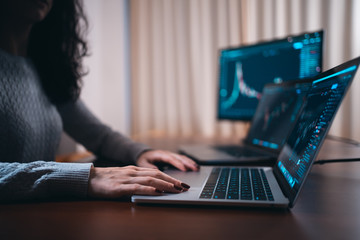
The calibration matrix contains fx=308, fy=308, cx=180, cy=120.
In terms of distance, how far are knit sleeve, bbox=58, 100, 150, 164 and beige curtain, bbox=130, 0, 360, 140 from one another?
3.91 feet

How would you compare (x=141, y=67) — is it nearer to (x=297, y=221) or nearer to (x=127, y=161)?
(x=127, y=161)

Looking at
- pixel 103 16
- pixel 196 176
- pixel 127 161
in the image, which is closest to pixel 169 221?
pixel 196 176

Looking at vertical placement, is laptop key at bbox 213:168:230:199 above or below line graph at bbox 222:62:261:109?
below

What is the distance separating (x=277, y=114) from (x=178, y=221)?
717mm

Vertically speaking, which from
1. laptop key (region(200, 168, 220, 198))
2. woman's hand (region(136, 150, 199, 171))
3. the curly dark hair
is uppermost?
the curly dark hair

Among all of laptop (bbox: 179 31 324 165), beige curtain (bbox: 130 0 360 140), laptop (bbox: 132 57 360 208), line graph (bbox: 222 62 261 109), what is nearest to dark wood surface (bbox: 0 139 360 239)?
laptop (bbox: 132 57 360 208)

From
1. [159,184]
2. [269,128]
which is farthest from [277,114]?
[159,184]

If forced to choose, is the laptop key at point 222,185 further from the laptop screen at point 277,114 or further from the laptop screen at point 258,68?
the laptop screen at point 258,68

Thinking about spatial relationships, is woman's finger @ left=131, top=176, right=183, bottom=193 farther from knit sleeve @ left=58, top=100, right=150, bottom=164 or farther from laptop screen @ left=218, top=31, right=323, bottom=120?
laptop screen @ left=218, top=31, right=323, bottom=120

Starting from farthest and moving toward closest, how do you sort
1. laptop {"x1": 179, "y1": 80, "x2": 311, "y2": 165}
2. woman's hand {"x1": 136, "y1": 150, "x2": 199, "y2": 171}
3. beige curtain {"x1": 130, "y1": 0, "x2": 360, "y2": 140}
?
beige curtain {"x1": 130, "y1": 0, "x2": 360, "y2": 140} < laptop {"x1": 179, "y1": 80, "x2": 311, "y2": 165} < woman's hand {"x1": 136, "y1": 150, "x2": 199, "y2": 171}

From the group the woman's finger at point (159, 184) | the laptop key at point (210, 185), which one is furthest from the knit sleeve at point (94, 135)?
the woman's finger at point (159, 184)

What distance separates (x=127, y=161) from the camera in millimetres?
952

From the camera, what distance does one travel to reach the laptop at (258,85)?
98 centimetres

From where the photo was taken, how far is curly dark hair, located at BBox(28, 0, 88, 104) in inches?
43.8
